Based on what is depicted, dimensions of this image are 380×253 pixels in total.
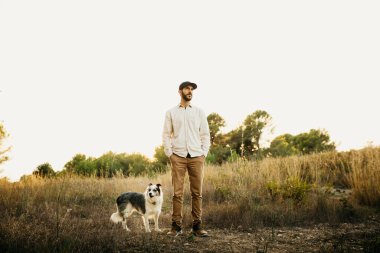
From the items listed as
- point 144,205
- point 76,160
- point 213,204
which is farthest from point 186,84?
point 76,160

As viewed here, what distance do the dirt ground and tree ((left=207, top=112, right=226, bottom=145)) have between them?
2243 centimetres

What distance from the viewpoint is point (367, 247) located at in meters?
4.31

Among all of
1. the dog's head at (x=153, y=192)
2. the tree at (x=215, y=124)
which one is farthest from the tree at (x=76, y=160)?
the dog's head at (x=153, y=192)

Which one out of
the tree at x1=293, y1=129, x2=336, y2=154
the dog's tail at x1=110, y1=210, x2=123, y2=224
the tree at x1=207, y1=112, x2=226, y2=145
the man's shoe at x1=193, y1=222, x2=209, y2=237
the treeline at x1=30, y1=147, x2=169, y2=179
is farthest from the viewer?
the tree at x1=293, y1=129, x2=336, y2=154

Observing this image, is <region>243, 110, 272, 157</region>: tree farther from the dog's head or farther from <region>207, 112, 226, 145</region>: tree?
the dog's head

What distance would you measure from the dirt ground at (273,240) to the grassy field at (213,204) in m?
0.07

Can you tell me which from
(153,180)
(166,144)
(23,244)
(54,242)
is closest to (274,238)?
(166,144)

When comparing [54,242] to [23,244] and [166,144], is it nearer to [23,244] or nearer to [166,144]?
[23,244]

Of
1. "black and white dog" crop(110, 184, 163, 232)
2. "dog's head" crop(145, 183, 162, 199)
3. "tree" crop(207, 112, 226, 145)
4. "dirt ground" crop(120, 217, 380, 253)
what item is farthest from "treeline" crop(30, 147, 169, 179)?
"dirt ground" crop(120, 217, 380, 253)

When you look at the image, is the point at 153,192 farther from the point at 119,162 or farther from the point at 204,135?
the point at 119,162

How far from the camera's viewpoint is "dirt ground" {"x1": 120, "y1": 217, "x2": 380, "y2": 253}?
446cm

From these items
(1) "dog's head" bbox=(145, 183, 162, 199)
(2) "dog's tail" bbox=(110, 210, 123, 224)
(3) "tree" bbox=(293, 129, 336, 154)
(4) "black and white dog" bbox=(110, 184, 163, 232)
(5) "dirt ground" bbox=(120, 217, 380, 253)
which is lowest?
(5) "dirt ground" bbox=(120, 217, 380, 253)

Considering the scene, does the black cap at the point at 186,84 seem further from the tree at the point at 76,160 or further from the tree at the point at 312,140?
the tree at the point at 312,140

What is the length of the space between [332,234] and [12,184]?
25.9 ft
